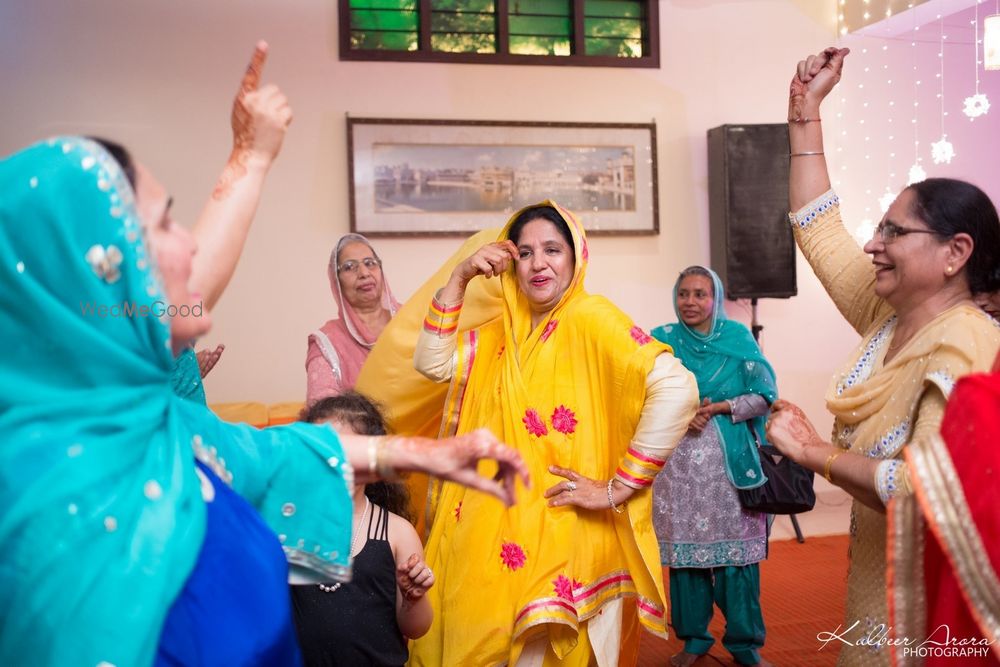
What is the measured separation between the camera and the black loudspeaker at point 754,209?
551cm

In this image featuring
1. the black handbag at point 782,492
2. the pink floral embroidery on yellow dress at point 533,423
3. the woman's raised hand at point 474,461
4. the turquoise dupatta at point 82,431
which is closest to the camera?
the turquoise dupatta at point 82,431

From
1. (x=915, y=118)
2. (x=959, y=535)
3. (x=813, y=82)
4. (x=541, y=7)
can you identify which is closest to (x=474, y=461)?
(x=959, y=535)

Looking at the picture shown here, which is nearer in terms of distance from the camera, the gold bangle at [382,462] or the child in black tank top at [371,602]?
the gold bangle at [382,462]

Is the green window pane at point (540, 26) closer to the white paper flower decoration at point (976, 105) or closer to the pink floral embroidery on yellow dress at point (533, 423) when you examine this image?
the white paper flower decoration at point (976, 105)

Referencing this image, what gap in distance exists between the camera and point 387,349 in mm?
2721

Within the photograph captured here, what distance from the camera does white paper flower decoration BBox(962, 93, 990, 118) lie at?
588 cm

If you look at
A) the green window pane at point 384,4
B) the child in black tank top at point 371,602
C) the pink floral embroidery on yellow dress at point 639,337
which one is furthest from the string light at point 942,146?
the child in black tank top at point 371,602

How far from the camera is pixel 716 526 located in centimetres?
348

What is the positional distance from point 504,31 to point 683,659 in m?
3.74

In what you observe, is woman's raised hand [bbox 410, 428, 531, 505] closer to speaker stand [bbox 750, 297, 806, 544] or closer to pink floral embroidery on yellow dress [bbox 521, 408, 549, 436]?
pink floral embroidery on yellow dress [bbox 521, 408, 549, 436]

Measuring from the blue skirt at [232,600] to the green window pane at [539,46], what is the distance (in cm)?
487

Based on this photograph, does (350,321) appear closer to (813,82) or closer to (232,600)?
(813,82)

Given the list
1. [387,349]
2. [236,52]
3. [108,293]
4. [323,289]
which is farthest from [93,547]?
[236,52]

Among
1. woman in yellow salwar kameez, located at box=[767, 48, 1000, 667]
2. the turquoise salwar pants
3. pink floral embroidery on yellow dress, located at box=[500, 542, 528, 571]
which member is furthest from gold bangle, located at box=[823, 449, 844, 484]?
→ the turquoise salwar pants
